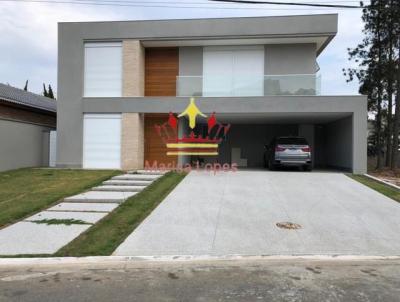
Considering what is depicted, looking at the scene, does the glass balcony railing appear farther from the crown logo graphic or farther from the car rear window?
the car rear window

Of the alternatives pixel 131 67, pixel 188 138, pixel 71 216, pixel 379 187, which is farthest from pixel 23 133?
pixel 379 187

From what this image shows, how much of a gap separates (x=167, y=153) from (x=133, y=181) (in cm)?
494

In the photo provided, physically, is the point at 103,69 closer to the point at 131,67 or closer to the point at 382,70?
the point at 131,67

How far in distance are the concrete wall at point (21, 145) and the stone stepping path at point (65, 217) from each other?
6.71 m

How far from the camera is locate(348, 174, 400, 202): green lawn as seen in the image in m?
13.2

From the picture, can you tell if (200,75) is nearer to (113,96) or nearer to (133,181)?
(113,96)

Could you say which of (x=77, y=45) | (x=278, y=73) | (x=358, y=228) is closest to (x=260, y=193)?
(x=358, y=228)

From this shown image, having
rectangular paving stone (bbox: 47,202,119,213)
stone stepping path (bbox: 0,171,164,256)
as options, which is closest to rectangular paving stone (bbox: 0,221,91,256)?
stone stepping path (bbox: 0,171,164,256)

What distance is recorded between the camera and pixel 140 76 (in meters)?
20.4

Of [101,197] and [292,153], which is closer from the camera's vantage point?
[101,197]

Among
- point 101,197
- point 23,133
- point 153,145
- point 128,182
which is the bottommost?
point 101,197

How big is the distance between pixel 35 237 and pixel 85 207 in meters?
2.80

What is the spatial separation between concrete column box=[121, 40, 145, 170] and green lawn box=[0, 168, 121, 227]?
210 cm

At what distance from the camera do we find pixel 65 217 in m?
10.0
